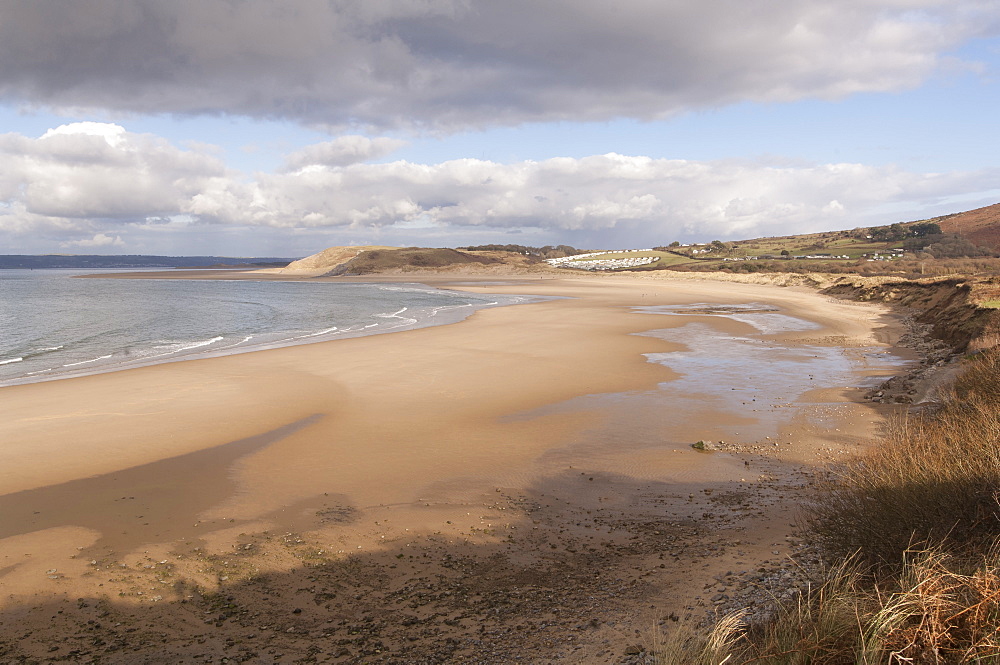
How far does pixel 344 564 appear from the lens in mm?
6801

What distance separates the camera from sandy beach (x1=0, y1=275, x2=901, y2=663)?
17.8 ft

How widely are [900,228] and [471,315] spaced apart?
8434 centimetres

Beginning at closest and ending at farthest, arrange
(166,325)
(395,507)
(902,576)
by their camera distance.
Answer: (902,576) → (395,507) → (166,325)

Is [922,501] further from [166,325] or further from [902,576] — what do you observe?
[166,325]

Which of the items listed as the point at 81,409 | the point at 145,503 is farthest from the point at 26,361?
the point at 145,503

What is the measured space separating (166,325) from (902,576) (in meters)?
38.4

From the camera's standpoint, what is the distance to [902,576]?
137 inches

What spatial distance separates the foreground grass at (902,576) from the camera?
3.05 meters

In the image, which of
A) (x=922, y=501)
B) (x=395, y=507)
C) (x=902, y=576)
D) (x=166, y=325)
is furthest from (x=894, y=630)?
(x=166, y=325)

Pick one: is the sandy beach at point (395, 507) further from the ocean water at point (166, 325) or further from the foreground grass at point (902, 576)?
the ocean water at point (166, 325)

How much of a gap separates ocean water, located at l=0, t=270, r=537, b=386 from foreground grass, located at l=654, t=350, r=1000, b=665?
73.2ft

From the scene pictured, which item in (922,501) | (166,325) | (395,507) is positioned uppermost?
(166,325)

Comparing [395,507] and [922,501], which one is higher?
[922,501]

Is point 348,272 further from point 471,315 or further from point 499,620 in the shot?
point 499,620
